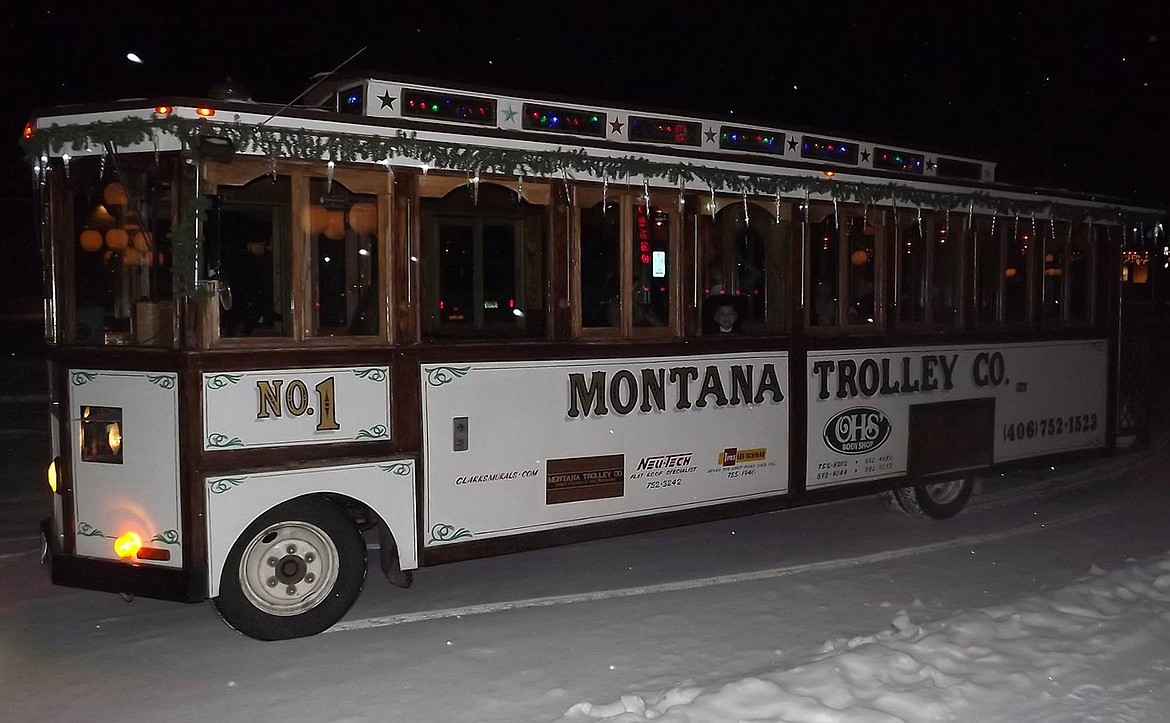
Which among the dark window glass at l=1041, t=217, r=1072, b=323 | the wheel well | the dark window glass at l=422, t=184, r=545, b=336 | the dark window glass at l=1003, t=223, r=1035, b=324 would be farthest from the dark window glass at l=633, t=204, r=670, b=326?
the dark window glass at l=1041, t=217, r=1072, b=323

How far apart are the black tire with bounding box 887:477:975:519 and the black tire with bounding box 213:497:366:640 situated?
17.5 feet

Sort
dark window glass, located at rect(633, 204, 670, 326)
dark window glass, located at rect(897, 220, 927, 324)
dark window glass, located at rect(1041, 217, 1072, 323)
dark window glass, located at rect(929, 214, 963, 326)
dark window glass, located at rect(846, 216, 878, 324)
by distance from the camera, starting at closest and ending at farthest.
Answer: dark window glass, located at rect(633, 204, 670, 326) → dark window glass, located at rect(846, 216, 878, 324) → dark window glass, located at rect(897, 220, 927, 324) → dark window glass, located at rect(929, 214, 963, 326) → dark window glass, located at rect(1041, 217, 1072, 323)

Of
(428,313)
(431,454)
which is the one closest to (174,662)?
(431,454)

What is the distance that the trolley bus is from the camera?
5.66m

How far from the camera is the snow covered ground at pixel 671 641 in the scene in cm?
493

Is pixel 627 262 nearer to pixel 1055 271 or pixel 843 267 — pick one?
pixel 843 267

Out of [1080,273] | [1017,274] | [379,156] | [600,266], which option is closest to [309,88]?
[379,156]

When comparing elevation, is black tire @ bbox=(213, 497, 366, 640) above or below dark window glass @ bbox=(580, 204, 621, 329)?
below

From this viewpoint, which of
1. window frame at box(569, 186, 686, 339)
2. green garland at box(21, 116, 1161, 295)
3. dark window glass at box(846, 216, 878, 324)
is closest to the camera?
→ green garland at box(21, 116, 1161, 295)

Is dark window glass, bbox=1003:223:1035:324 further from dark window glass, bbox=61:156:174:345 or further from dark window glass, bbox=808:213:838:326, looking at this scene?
dark window glass, bbox=61:156:174:345

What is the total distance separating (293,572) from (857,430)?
4.67 meters

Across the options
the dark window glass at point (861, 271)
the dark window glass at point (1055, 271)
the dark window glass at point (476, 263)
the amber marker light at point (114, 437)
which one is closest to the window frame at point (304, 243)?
the amber marker light at point (114, 437)

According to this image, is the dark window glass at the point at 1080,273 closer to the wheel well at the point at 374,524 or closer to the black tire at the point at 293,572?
the wheel well at the point at 374,524

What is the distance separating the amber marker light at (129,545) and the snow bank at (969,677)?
2568 millimetres
